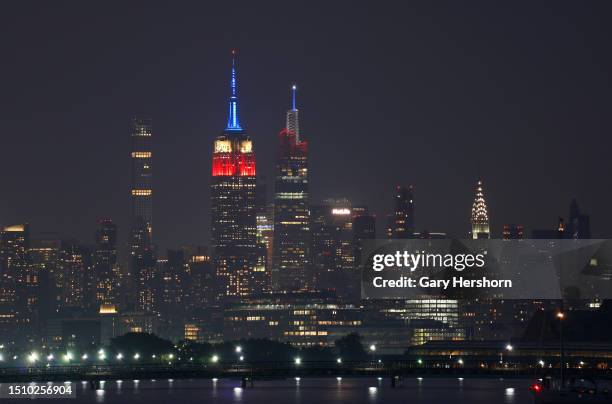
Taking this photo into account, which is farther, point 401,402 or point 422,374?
point 422,374

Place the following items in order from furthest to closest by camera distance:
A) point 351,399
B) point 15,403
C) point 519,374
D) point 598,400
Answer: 1. point 519,374
2. point 351,399
3. point 15,403
4. point 598,400

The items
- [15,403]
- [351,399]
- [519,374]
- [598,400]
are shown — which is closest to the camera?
[598,400]

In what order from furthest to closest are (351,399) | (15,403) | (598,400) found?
(351,399)
(15,403)
(598,400)

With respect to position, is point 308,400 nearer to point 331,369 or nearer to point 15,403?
point 331,369

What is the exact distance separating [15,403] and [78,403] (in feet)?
19.7

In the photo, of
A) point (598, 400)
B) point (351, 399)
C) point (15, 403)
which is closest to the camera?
point (598, 400)

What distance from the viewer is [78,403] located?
178 metres

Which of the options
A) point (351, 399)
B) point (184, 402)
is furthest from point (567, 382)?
point (184, 402)

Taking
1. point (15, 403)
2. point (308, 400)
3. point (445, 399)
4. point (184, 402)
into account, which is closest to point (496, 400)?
point (445, 399)

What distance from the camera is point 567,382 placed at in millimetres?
185250

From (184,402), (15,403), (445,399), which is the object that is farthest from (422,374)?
(15,403)

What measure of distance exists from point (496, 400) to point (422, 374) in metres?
14.6

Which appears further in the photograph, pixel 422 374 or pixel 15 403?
pixel 422 374

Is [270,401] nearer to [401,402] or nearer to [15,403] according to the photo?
[401,402]
